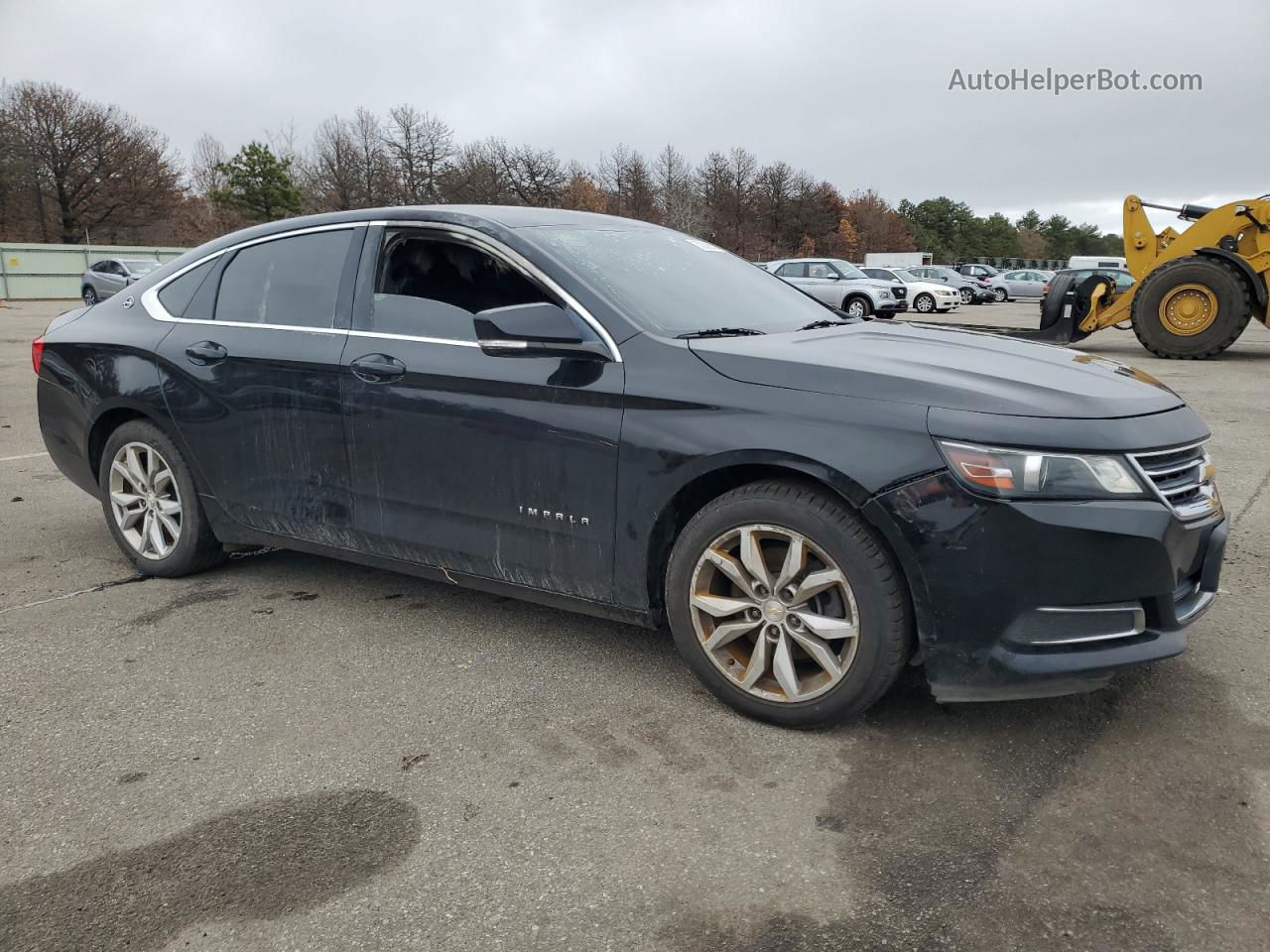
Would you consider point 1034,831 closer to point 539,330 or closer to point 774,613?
point 774,613

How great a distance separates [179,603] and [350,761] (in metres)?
1.76

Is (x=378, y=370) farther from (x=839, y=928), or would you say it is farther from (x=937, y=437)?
(x=839, y=928)

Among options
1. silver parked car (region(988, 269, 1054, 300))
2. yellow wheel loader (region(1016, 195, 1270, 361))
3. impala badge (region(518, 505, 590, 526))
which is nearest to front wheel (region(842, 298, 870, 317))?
yellow wheel loader (region(1016, 195, 1270, 361))

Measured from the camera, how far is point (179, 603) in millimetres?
4281

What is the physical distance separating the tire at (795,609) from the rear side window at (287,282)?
1.81m

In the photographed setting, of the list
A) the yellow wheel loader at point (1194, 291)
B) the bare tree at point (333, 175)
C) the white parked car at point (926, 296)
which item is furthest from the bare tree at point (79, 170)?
the yellow wheel loader at point (1194, 291)

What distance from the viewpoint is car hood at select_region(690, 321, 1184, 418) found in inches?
111

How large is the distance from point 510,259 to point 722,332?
0.79 m

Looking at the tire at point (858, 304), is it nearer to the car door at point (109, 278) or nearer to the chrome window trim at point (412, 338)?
the car door at point (109, 278)

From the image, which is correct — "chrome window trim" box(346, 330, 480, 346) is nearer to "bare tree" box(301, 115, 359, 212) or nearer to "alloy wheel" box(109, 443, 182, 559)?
"alloy wheel" box(109, 443, 182, 559)

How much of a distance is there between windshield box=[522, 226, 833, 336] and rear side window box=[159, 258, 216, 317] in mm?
Result: 1711

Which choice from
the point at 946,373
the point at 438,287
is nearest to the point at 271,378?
the point at 438,287

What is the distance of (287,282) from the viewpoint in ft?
13.5

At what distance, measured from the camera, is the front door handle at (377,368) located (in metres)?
3.66
